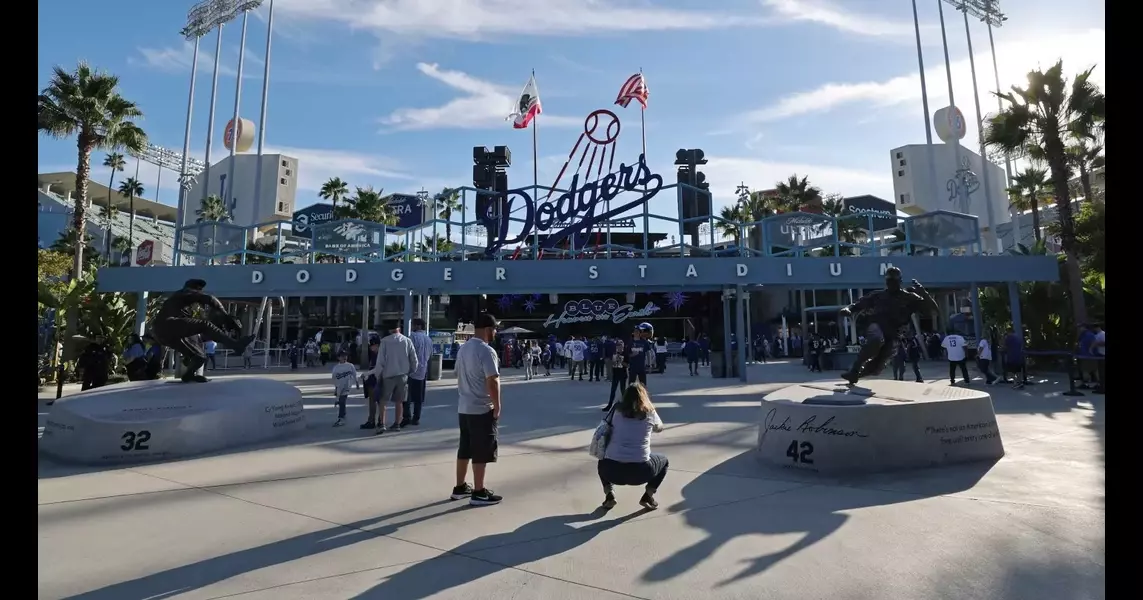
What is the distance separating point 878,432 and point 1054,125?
65.2 ft

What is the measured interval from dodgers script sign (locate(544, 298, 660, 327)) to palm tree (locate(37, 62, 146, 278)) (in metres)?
28.2

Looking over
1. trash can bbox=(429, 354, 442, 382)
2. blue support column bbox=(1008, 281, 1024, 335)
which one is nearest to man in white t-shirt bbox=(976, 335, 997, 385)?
blue support column bbox=(1008, 281, 1024, 335)

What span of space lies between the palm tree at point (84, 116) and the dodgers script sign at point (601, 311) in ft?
92.6

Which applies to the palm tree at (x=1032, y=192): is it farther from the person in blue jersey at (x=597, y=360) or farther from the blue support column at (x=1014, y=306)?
the person in blue jersey at (x=597, y=360)

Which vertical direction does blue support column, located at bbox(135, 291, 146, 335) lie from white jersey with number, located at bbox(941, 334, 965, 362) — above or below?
above

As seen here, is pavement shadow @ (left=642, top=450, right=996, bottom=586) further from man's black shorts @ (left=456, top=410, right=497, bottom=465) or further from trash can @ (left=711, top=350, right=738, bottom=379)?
trash can @ (left=711, top=350, right=738, bottom=379)

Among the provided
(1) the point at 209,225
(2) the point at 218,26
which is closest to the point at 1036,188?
(1) the point at 209,225

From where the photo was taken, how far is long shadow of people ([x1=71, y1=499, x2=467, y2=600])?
3.63 metres

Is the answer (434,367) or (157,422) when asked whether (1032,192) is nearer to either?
(434,367)

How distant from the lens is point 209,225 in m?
19.4

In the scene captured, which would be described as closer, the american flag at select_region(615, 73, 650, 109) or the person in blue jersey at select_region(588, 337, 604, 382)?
the person in blue jersey at select_region(588, 337, 604, 382)

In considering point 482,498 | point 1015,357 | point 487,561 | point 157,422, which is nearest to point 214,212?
point 157,422

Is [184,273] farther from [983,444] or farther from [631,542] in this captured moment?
[983,444]

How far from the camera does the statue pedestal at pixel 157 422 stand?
752 centimetres
